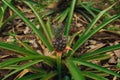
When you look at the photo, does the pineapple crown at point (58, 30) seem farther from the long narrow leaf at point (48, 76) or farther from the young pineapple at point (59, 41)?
the long narrow leaf at point (48, 76)

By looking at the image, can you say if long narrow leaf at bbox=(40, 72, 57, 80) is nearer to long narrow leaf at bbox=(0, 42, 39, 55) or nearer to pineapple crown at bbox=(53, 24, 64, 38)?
long narrow leaf at bbox=(0, 42, 39, 55)

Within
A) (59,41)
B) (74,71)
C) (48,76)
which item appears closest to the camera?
(74,71)

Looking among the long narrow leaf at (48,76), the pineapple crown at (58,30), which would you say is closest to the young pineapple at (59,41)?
the pineapple crown at (58,30)

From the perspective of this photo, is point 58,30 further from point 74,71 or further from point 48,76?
point 48,76

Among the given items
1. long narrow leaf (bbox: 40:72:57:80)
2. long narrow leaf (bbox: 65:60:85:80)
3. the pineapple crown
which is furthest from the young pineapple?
long narrow leaf (bbox: 40:72:57:80)

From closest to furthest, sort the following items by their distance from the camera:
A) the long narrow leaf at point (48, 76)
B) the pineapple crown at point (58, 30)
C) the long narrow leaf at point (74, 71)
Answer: the long narrow leaf at point (74, 71) → the pineapple crown at point (58, 30) → the long narrow leaf at point (48, 76)

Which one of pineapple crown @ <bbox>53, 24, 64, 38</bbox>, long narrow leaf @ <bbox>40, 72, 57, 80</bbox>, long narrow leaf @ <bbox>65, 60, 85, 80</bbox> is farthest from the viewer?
long narrow leaf @ <bbox>40, 72, 57, 80</bbox>

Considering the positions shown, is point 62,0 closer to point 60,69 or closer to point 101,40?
point 101,40

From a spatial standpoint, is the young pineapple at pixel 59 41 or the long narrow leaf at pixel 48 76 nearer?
the young pineapple at pixel 59 41

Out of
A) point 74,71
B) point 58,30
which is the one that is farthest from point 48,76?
point 58,30
